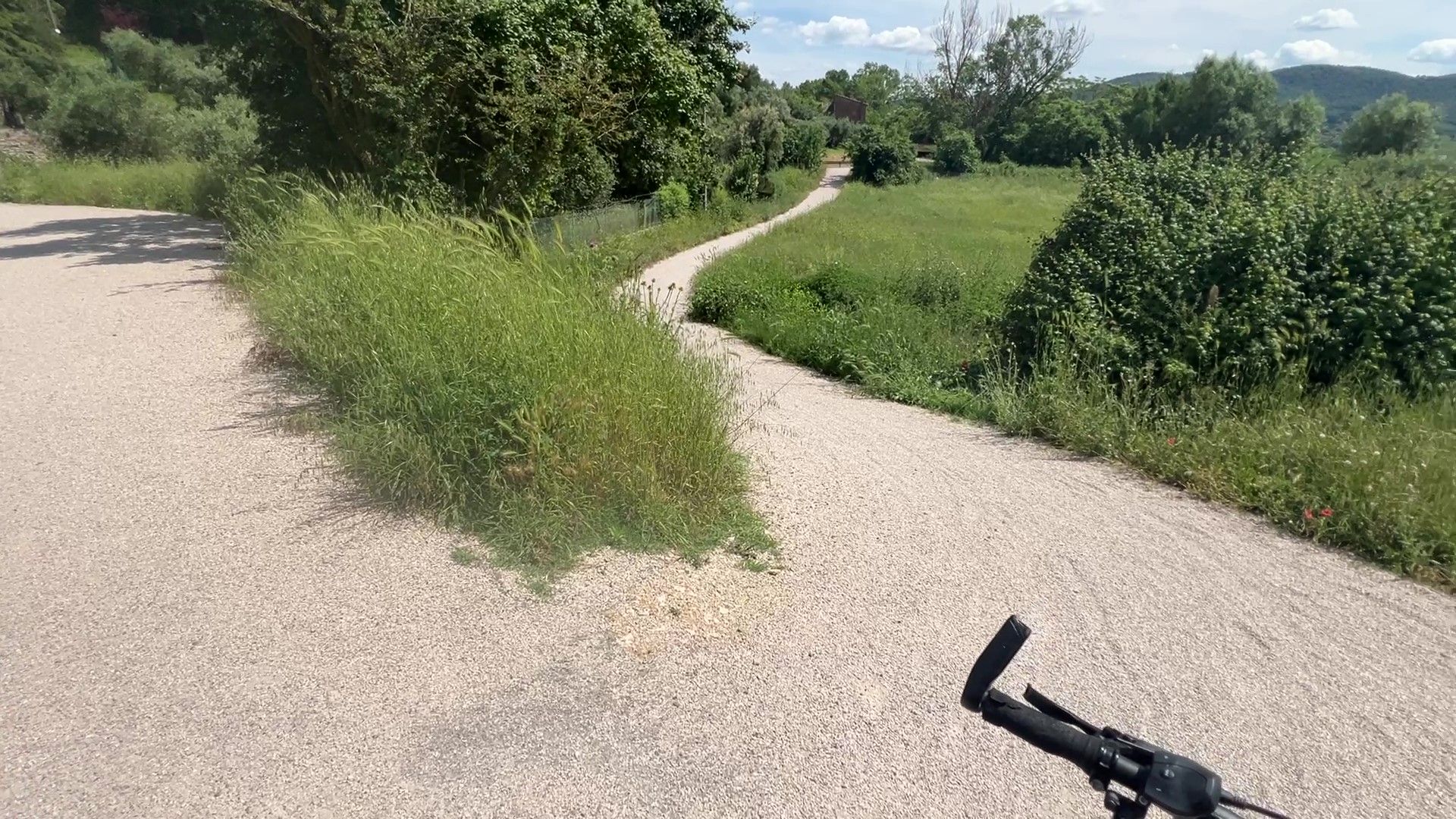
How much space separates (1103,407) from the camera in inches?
283

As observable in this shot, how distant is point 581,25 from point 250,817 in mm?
14338

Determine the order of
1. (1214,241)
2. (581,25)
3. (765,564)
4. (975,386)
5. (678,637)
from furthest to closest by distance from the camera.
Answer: (581,25) < (975,386) < (1214,241) < (765,564) < (678,637)

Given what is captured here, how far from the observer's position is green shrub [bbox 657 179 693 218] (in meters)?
24.4

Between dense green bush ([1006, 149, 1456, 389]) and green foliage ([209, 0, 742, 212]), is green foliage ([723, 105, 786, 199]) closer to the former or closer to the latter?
green foliage ([209, 0, 742, 212])

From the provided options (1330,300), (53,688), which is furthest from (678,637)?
(1330,300)

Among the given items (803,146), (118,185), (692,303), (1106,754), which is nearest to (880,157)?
(803,146)

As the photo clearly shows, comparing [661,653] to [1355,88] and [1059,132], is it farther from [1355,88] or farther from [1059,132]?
[1355,88]

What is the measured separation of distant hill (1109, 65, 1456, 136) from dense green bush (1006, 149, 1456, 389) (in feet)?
135

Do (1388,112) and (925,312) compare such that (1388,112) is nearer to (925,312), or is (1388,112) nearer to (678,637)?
(925,312)

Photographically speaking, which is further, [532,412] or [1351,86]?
[1351,86]

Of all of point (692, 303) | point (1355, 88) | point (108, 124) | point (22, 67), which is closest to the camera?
point (692, 303)

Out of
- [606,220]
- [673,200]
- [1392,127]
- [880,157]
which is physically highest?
[1392,127]

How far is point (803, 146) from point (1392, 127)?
28.6 meters

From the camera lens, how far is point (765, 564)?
15.0 feet
